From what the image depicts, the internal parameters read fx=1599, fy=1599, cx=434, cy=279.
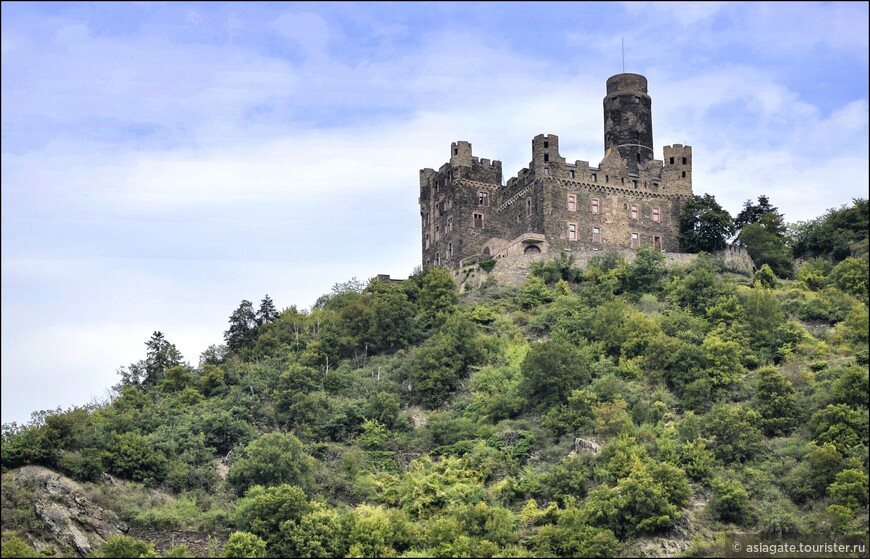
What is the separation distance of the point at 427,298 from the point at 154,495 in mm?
21610

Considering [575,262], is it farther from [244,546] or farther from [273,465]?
[244,546]

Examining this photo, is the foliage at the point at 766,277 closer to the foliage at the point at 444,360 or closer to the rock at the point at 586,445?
the foliage at the point at 444,360

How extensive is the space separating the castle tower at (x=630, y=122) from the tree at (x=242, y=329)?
75.4ft

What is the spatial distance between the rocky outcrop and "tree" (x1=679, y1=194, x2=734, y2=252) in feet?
126

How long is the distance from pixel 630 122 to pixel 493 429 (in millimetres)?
27174

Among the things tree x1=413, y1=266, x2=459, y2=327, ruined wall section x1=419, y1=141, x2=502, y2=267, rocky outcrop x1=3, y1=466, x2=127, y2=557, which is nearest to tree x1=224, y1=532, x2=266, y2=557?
rocky outcrop x1=3, y1=466, x2=127, y2=557

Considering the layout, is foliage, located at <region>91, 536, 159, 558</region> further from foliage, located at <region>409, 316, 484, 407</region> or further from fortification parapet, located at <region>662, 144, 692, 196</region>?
fortification parapet, located at <region>662, 144, 692, 196</region>

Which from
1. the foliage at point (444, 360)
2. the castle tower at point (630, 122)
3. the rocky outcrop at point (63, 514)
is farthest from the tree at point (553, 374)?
the castle tower at point (630, 122)

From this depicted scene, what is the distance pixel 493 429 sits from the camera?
73250mm

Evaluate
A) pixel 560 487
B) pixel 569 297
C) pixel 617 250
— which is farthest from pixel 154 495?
pixel 617 250

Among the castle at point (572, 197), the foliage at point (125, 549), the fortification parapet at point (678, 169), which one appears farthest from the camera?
the fortification parapet at point (678, 169)

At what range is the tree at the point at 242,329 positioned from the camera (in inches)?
3450

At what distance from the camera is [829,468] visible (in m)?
64.2

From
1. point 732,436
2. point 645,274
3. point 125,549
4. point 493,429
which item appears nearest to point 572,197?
point 645,274
